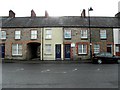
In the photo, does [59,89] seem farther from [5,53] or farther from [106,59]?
[5,53]

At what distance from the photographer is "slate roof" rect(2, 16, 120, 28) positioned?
33.9 meters

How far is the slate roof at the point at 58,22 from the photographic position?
1336 inches

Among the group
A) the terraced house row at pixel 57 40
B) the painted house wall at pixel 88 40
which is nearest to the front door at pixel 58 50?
the terraced house row at pixel 57 40

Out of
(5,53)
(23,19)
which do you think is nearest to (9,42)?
(5,53)

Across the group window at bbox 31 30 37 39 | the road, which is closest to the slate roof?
window at bbox 31 30 37 39

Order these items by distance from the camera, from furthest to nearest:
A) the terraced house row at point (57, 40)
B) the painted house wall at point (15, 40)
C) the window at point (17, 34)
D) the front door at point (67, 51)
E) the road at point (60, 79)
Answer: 1. the window at point (17, 34)
2. the front door at point (67, 51)
3. the painted house wall at point (15, 40)
4. the terraced house row at point (57, 40)
5. the road at point (60, 79)

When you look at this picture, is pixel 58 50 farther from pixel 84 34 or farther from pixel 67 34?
pixel 84 34

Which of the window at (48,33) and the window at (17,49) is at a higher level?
the window at (48,33)

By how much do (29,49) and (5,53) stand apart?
13.6 ft

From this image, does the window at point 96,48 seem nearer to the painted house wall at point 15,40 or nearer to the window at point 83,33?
the window at point 83,33

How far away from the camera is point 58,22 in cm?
3528

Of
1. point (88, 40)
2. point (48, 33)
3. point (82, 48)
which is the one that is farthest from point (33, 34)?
point (88, 40)

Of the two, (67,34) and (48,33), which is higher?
(48,33)

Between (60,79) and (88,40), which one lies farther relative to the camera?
(88,40)
